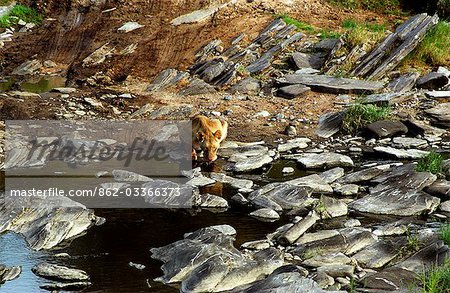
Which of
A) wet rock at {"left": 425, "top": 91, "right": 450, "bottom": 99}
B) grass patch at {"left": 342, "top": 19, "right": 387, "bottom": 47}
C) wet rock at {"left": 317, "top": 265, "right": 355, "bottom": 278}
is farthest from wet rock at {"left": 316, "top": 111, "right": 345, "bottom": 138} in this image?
wet rock at {"left": 317, "top": 265, "right": 355, "bottom": 278}

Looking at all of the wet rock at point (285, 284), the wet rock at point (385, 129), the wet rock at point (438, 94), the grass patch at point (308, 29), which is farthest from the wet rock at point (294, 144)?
the wet rock at point (285, 284)

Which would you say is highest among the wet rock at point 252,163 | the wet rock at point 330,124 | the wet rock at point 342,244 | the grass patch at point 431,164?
the wet rock at point 342,244

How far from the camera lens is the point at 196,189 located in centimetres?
1347

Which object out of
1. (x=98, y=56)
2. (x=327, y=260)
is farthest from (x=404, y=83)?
(x=327, y=260)

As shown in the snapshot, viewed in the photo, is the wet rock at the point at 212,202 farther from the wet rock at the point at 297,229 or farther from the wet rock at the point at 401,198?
the wet rock at the point at 401,198

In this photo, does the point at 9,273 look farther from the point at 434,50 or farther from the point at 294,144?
the point at 434,50

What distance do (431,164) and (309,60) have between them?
8251 mm

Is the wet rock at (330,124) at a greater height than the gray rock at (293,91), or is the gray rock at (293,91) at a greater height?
the gray rock at (293,91)

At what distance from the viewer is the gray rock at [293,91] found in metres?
19.7

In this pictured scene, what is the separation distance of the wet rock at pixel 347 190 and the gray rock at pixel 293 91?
633cm

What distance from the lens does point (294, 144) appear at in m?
16.7

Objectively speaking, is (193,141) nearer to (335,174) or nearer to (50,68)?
(335,174)

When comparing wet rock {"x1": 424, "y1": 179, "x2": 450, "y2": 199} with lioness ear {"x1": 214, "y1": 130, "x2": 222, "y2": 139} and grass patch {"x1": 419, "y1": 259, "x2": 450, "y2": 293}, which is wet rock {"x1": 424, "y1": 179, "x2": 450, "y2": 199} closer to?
grass patch {"x1": 419, "y1": 259, "x2": 450, "y2": 293}

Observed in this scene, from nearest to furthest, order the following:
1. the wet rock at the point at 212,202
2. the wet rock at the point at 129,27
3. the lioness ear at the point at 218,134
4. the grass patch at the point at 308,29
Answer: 1. the wet rock at the point at 212,202
2. the lioness ear at the point at 218,134
3. the grass patch at the point at 308,29
4. the wet rock at the point at 129,27
